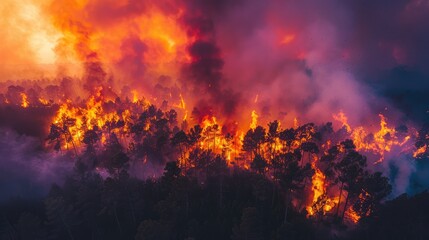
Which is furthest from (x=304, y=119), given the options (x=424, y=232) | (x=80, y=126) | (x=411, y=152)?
(x=80, y=126)

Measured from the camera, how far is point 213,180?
97312mm

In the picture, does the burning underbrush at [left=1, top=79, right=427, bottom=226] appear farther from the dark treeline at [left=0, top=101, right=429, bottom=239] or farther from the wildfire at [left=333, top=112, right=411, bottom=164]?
the dark treeline at [left=0, top=101, right=429, bottom=239]

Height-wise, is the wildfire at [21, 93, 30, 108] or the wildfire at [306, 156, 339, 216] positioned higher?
the wildfire at [21, 93, 30, 108]

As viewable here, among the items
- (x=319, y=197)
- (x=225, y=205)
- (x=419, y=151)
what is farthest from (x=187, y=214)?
(x=419, y=151)

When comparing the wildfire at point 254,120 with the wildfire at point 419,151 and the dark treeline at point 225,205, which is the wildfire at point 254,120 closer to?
the dark treeline at point 225,205

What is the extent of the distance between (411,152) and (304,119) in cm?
3785

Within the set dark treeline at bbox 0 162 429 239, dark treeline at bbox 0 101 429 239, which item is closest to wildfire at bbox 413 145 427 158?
dark treeline at bbox 0 101 429 239

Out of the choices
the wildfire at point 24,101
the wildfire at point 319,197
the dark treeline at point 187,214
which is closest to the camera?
the dark treeline at point 187,214

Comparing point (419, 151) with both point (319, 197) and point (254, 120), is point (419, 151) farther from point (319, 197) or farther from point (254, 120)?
point (254, 120)

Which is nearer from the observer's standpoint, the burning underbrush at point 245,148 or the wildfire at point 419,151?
the burning underbrush at point 245,148

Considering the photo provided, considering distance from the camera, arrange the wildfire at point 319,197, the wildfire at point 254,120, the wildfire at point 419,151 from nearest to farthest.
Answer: the wildfire at point 319,197
the wildfire at point 419,151
the wildfire at point 254,120

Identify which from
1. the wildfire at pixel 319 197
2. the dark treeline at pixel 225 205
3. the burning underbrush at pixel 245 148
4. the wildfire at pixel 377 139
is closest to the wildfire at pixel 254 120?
the burning underbrush at pixel 245 148

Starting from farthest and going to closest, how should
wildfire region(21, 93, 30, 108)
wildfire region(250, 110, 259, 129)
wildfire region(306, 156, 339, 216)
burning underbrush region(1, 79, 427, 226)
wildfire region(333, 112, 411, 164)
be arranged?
wildfire region(21, 93, 30, 108), wildfire region(250, 110, 259, 129), wildfire region(333, 112, 411, 164), wildfire region(306, 156, 339, 216), burning underbrush region(1, 79, 427, 226)

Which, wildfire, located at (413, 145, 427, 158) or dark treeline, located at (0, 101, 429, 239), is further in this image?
wildfire, located at (413, 145, 427, 158)
